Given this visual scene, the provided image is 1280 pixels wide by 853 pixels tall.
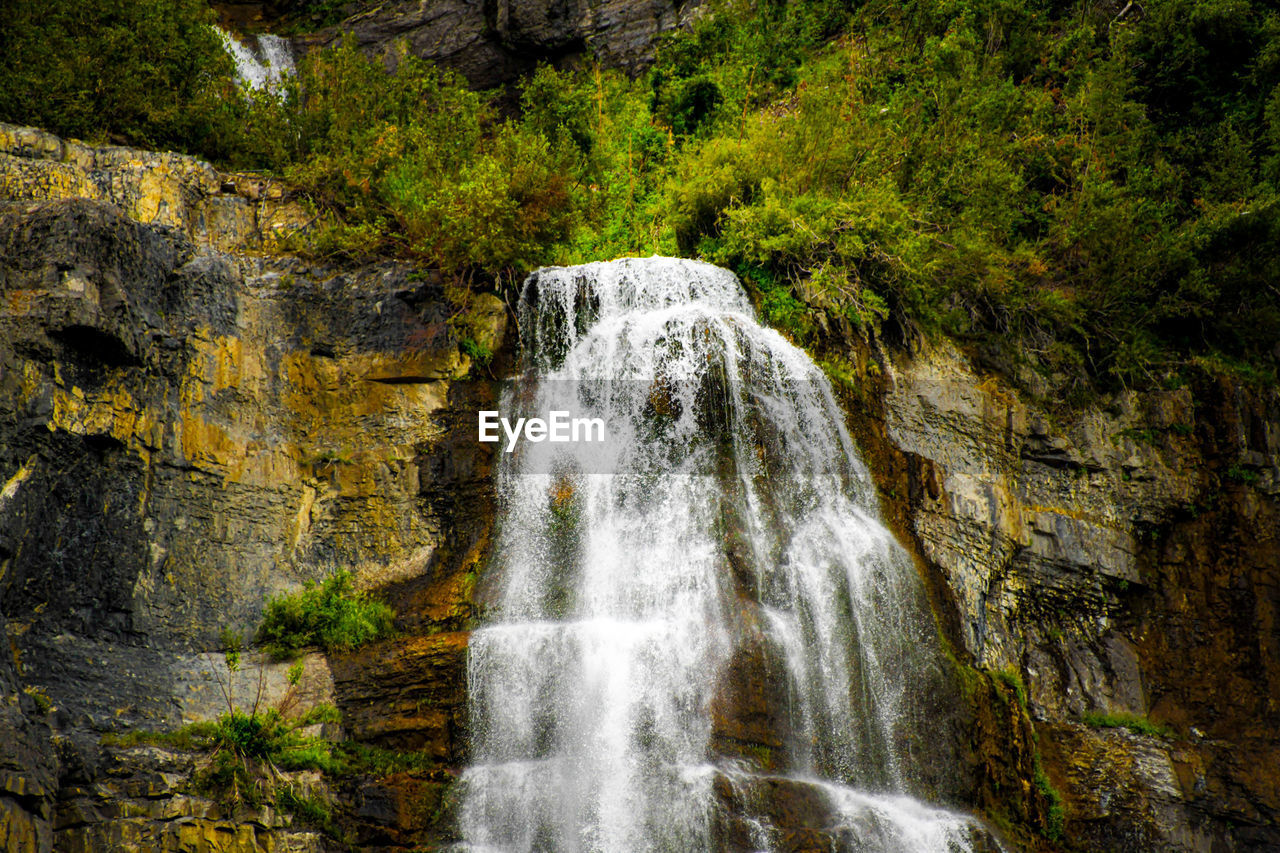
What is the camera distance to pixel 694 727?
9820 millimetres

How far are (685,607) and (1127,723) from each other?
682 cm

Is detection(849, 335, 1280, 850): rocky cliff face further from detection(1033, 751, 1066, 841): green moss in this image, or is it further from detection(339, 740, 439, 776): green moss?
detection(339, 740, 439, 776): green moss

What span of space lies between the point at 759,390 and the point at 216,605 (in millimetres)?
7699

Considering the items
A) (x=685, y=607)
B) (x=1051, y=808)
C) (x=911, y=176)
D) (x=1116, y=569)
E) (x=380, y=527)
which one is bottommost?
(x=1051, y=808)

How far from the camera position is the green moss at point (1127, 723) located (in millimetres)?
12305

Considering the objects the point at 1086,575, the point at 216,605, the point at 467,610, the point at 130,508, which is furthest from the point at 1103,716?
the point at 130,508

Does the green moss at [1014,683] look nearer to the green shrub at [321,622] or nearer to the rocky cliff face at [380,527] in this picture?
the rocky cliff face at [380,527]

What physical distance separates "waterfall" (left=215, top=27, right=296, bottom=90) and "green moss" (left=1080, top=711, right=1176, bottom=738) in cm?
1993

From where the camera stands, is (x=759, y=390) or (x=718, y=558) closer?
(x=718, y=558)

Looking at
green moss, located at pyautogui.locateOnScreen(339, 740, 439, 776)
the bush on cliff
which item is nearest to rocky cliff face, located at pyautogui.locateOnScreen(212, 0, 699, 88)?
the bush on cliff

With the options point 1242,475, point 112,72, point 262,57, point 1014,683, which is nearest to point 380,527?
point 1014,683

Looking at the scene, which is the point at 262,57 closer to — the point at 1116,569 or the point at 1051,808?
the point at 1116,569

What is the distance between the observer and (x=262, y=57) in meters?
21.9

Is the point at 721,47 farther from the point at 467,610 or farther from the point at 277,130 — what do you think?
the point at 467,610
